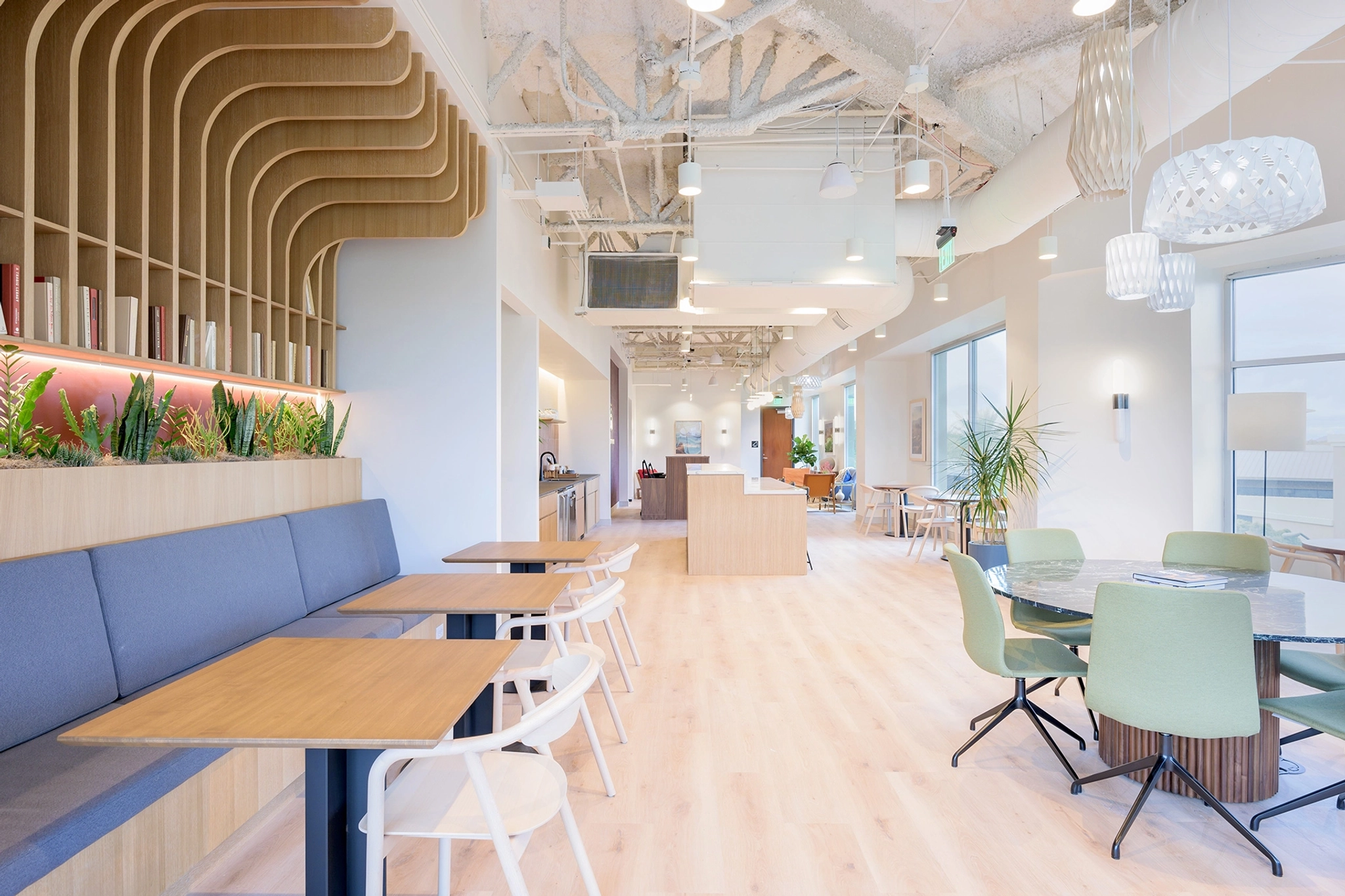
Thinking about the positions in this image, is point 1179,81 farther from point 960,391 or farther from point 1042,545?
point 960,391

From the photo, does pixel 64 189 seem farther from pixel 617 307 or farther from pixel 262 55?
pixel 617 307

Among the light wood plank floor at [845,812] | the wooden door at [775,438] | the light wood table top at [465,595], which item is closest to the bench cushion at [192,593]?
the light wood table top at [465,595]

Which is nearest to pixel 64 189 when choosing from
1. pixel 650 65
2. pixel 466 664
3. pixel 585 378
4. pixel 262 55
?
pixel 262 55

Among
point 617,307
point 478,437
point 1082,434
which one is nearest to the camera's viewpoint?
point 478,437

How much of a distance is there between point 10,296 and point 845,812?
11.4ft

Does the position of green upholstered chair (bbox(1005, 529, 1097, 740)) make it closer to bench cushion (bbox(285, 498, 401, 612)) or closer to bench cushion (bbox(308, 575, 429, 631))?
bench cushion (bbox(308, 575, 429, 631))

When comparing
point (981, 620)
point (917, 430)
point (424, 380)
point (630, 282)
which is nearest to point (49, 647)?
point (424, 380)

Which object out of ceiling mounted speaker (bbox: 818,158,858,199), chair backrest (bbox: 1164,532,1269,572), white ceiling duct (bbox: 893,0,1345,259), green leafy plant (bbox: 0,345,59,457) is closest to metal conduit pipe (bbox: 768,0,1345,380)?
white ceiling duct (bbox: 893,0,1345,259)

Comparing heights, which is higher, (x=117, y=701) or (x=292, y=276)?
(x=292, y=276)

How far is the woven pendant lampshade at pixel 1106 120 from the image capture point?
2.30 m

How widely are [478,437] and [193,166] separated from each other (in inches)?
85.6

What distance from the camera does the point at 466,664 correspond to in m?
2.04

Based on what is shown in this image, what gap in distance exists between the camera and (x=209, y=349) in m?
3.66

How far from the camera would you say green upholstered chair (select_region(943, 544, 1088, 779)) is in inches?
113
